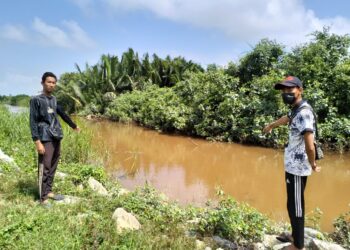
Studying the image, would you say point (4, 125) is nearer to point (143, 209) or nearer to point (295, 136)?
point (143, 209)

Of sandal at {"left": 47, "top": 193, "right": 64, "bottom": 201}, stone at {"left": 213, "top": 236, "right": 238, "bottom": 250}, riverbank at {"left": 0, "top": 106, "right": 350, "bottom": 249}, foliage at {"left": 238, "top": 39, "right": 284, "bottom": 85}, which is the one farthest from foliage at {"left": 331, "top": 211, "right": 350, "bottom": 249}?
foliage at {"left": 238, "top": 39, "right": 284, "bottom": 85}

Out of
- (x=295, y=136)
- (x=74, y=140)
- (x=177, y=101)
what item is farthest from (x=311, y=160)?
(x=177, y=101)

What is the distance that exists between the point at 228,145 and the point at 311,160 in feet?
30.2

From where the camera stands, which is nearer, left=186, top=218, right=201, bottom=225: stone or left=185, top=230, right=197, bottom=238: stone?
left=185, top=230, right=197, bottom=238: stone

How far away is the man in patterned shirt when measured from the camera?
3.04 metres

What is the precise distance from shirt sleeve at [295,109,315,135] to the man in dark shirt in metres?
2.96

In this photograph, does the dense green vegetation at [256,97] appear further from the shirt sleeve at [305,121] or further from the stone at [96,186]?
the shirt sleeve at [305,121]

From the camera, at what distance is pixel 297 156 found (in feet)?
10.3

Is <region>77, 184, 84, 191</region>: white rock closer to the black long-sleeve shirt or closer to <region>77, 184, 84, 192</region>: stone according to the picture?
<region>77, 184, 84, 192</region>: stone

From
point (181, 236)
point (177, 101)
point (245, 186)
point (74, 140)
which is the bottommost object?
point (245, 186)

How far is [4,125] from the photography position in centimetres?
900

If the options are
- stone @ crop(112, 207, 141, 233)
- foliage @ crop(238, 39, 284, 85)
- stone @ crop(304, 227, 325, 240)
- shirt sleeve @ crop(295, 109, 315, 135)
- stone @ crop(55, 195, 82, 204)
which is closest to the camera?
shirt sleeve @ crop(295, 109, 315, 135)

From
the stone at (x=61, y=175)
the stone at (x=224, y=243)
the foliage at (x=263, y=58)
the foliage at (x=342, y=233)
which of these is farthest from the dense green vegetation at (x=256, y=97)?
the stone at (x=224, y=243)

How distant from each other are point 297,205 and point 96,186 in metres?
3.22
